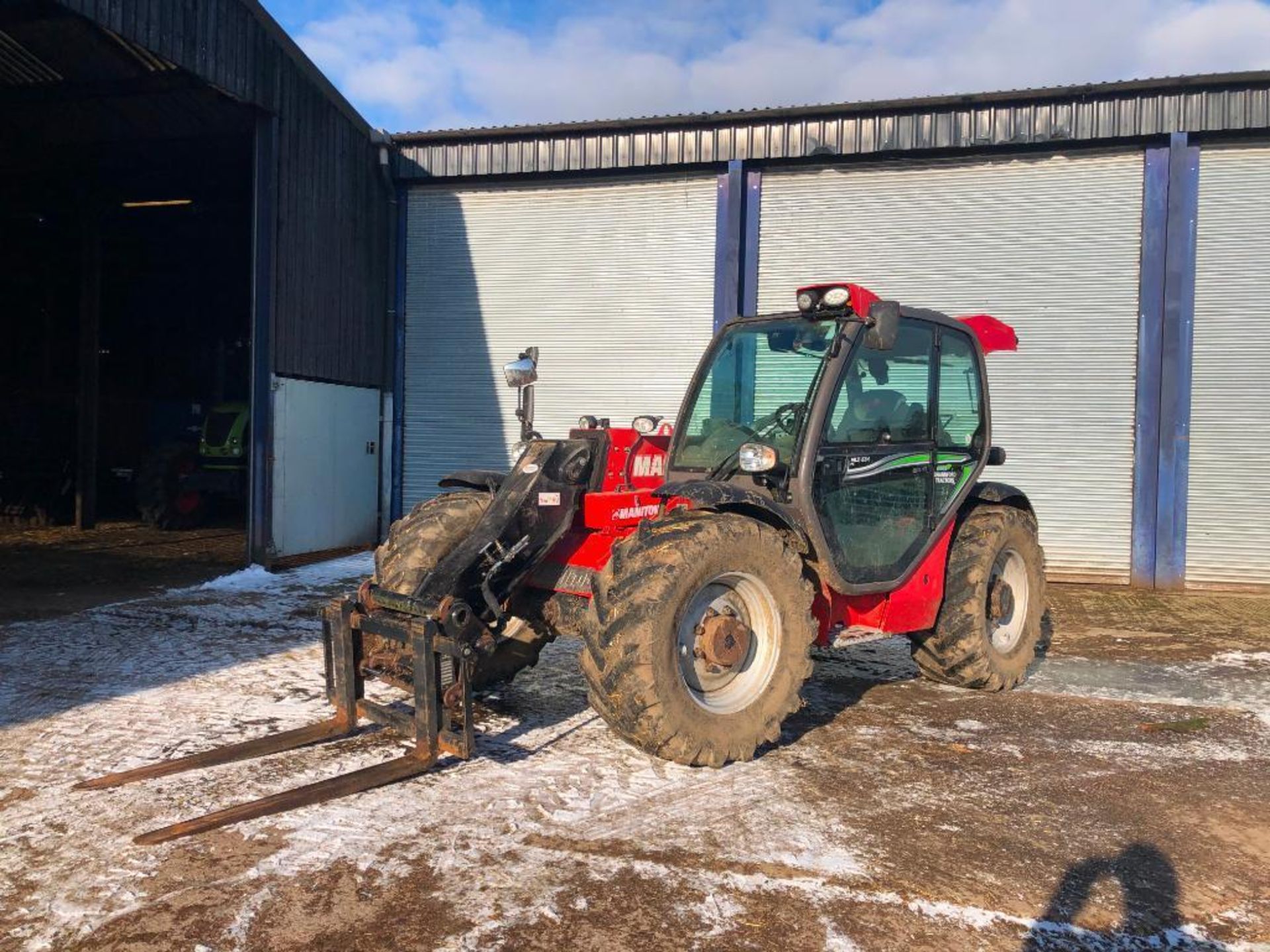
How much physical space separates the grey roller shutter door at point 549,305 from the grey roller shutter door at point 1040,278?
5.79ft

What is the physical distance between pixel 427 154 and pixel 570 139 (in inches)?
86.9

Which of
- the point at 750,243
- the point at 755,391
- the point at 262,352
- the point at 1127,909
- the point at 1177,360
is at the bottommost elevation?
the point at 1127,909

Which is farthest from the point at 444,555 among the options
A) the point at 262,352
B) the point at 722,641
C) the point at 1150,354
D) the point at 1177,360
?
the point at 1177,360

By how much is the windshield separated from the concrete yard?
1658 mm

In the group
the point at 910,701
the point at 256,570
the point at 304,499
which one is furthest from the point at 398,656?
the point at 304,499

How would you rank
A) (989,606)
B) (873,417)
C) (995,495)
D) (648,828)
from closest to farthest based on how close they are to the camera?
(648,828)
(873,417)
(989,606)
(995,495)

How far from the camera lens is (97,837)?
3.67 m

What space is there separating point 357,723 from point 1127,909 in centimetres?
337

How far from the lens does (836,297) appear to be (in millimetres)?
5004

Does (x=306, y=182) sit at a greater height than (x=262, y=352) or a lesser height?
greater

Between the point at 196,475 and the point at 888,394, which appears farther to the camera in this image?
the point at 196,475

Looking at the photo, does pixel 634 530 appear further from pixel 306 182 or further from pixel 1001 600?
pixel 306 182

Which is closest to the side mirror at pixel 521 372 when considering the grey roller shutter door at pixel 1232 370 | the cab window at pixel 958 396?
the cab window at pixel 958 396

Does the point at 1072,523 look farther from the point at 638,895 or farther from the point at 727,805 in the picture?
the point at 638,895
